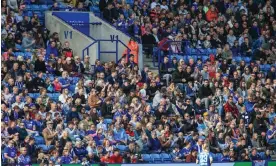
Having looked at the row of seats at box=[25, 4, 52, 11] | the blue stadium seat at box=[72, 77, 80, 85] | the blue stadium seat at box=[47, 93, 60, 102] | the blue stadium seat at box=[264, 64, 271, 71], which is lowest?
the blue stadium seat at box=[47, 93, 60, 102]

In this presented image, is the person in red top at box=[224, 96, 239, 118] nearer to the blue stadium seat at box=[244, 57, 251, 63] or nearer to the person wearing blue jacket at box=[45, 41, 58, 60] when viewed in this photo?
the blue stadium seat at box=[244, 57, 251, 63]

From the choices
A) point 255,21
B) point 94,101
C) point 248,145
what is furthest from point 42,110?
point 255,21

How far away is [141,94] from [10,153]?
18.5 feet

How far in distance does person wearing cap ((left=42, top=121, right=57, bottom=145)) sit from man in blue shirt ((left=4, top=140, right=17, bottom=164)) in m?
1.25

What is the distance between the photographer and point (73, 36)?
26266 mm

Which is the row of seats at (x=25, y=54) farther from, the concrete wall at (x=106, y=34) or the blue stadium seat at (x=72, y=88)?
the concrete wall at (x=106, y=34)

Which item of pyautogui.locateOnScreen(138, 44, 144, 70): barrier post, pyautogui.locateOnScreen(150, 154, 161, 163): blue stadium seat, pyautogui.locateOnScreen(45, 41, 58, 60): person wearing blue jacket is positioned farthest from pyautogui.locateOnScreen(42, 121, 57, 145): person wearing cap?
pyautogui.locateOnScreen(138, 44, 144, 70): barrier post

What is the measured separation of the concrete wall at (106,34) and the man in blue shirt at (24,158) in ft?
24.8

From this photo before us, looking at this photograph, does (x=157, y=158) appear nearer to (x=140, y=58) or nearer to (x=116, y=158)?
(x=116, y=158)

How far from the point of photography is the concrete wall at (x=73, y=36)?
26.1 metres

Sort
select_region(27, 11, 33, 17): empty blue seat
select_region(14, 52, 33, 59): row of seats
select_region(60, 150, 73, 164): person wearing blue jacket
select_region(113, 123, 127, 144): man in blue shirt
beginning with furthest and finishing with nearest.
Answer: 1. select_region(27, 11, 33, 17): empty blue seat
2. select_region(14, 52, 33, 59): row of seats
3. select_region(113, 123, 127, 144): man in blue shirt
4. select_region(60, 150, 73, 164): person wearing blue jacket

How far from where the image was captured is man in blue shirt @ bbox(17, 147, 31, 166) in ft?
64.2

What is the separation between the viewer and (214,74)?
85.9 ft

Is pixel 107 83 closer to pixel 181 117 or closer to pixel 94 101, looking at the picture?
pixel 94 101
